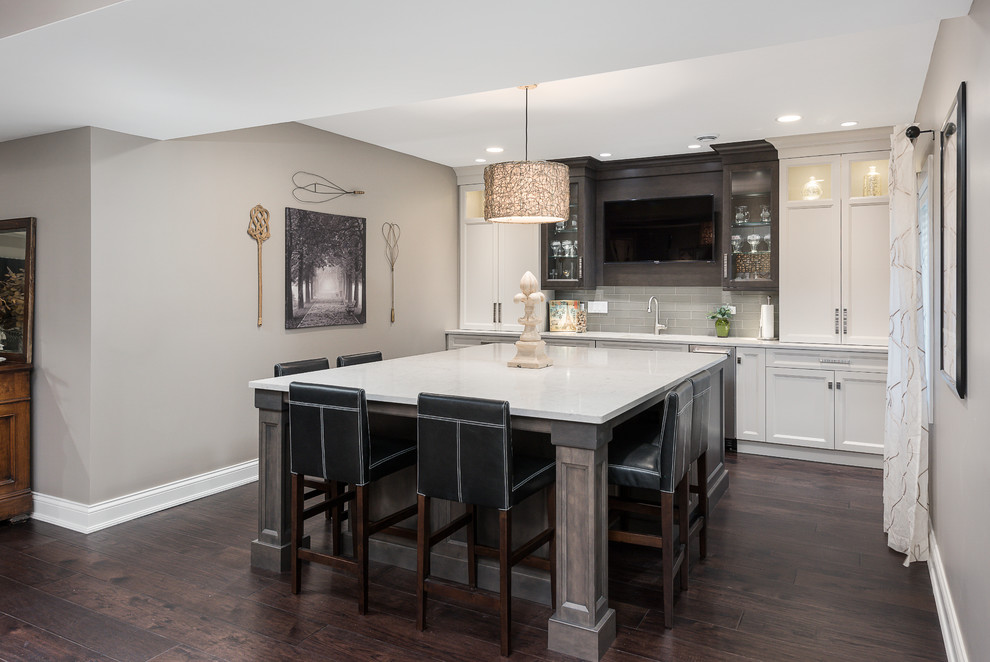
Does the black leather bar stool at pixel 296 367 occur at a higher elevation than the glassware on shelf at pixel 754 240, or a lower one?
lower

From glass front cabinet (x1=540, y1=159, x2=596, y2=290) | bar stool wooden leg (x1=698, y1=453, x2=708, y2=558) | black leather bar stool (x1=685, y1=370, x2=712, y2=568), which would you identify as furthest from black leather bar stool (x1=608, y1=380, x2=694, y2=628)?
glass front cabinet (x1=540, y1=159, x2=596, y2=290)

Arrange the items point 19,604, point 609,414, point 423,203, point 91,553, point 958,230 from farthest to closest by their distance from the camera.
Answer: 1. point 423,203
2. point 91,553
3. point 19,604
4. point 609,414
5. point 958,230

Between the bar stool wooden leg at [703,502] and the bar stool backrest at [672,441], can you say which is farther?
the bar stool wooden leg at [703,502]

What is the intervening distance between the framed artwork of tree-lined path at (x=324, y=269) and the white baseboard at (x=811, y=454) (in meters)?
3.30

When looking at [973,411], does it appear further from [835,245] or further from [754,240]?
[754,240]

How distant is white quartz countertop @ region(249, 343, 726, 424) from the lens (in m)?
2.54

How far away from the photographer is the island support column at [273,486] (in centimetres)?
307

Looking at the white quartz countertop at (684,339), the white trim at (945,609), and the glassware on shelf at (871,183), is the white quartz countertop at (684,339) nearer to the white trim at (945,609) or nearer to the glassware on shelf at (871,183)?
the glassware on shelf at (871,183)

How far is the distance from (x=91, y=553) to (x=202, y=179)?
7.31 ft

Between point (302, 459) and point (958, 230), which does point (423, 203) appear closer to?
point (302, 459)

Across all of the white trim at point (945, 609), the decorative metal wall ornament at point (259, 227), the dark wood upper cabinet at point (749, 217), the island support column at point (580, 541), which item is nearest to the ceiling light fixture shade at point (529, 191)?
the island support column at point (580, 541)

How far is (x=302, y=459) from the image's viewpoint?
2807mm

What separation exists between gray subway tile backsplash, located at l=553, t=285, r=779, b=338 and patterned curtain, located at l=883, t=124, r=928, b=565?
248 centimetres

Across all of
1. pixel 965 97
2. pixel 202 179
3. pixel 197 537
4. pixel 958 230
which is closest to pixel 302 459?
pixel 197 537
